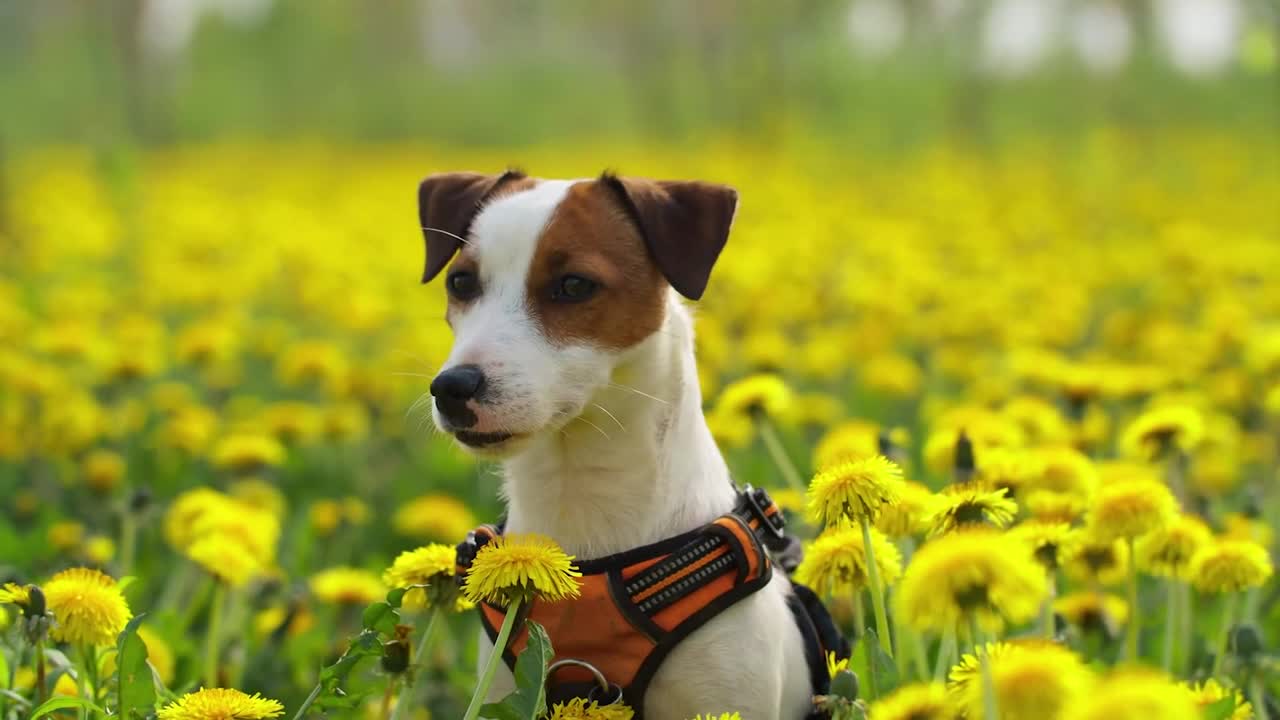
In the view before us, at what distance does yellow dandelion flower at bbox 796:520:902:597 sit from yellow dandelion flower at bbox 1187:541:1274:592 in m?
0.62

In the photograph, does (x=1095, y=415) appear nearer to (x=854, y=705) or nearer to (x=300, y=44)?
(x=854, y=705)

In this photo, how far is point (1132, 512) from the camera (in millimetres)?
2514

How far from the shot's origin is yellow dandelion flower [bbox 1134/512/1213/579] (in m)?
2.66

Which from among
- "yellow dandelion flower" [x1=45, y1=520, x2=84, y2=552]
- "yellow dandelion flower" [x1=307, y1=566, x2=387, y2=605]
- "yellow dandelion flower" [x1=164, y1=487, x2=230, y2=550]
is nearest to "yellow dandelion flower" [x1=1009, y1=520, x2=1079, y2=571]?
"yellow dandelion flower" [x1=307, y1=566, x2=387, y2=605]

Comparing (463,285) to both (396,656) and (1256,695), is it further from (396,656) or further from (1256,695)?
(1256,695)

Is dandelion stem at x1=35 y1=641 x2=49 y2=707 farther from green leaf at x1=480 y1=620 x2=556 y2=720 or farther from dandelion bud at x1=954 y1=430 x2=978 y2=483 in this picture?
dandelion bud at x1=954 y1=430 x2=978 y2=483

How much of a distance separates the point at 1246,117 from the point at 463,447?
22.0 meters

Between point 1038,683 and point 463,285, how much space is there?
1599 mm

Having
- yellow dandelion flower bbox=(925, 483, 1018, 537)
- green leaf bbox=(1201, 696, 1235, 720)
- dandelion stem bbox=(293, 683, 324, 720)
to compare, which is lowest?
green leaf bbox=(1201, 696, 1235, 720)

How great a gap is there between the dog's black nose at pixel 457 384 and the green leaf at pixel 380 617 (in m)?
0.39

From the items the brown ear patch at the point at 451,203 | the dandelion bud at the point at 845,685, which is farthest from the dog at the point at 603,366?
the dandelion bud at the point at 845,685

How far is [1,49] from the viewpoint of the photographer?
32031 mm

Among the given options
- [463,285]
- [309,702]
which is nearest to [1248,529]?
[463,285]

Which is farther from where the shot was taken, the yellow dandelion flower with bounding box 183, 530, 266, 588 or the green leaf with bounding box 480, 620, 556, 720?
the yellow dandelion flower with bounding box 183, 530, 266, 588
